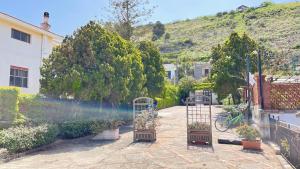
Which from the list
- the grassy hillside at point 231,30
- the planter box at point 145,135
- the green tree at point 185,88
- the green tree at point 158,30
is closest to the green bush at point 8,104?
the planter box at point 145,135

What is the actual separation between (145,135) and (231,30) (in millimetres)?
71624

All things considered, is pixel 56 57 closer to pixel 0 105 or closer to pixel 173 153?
pixel 0 105

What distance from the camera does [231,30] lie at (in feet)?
252

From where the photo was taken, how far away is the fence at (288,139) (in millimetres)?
7586

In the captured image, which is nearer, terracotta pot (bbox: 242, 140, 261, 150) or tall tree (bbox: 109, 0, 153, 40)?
terracotta pot (bbox: 242, 140, 261, 150)

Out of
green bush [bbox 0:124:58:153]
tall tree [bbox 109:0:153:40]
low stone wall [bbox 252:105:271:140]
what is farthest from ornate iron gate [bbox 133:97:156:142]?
tall tree [bbox 109:0:153:40]

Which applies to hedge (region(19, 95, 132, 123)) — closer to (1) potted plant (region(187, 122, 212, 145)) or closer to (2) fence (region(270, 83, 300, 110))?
(1) potted plant (region(187, 122, 212, 145))

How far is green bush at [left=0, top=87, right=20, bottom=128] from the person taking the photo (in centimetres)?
1184

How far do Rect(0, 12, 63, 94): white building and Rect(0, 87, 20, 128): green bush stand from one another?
597cm

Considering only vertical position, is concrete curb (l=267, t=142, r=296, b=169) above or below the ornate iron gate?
below

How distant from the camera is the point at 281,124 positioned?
943 cm

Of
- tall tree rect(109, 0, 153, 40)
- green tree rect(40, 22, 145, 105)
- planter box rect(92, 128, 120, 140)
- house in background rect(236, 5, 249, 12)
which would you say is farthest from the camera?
house in background rect(236, 5, 249, 12)

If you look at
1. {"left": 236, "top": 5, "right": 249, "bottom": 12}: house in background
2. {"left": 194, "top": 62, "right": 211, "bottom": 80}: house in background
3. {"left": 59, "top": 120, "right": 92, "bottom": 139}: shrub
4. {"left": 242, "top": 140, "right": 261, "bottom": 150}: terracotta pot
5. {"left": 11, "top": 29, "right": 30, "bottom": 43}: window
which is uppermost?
{"left": 236, "top": 5, "right": 249, "bottom": 12}: house in background

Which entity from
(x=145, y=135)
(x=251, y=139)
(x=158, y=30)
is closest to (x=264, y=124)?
(x=251, y=139)
